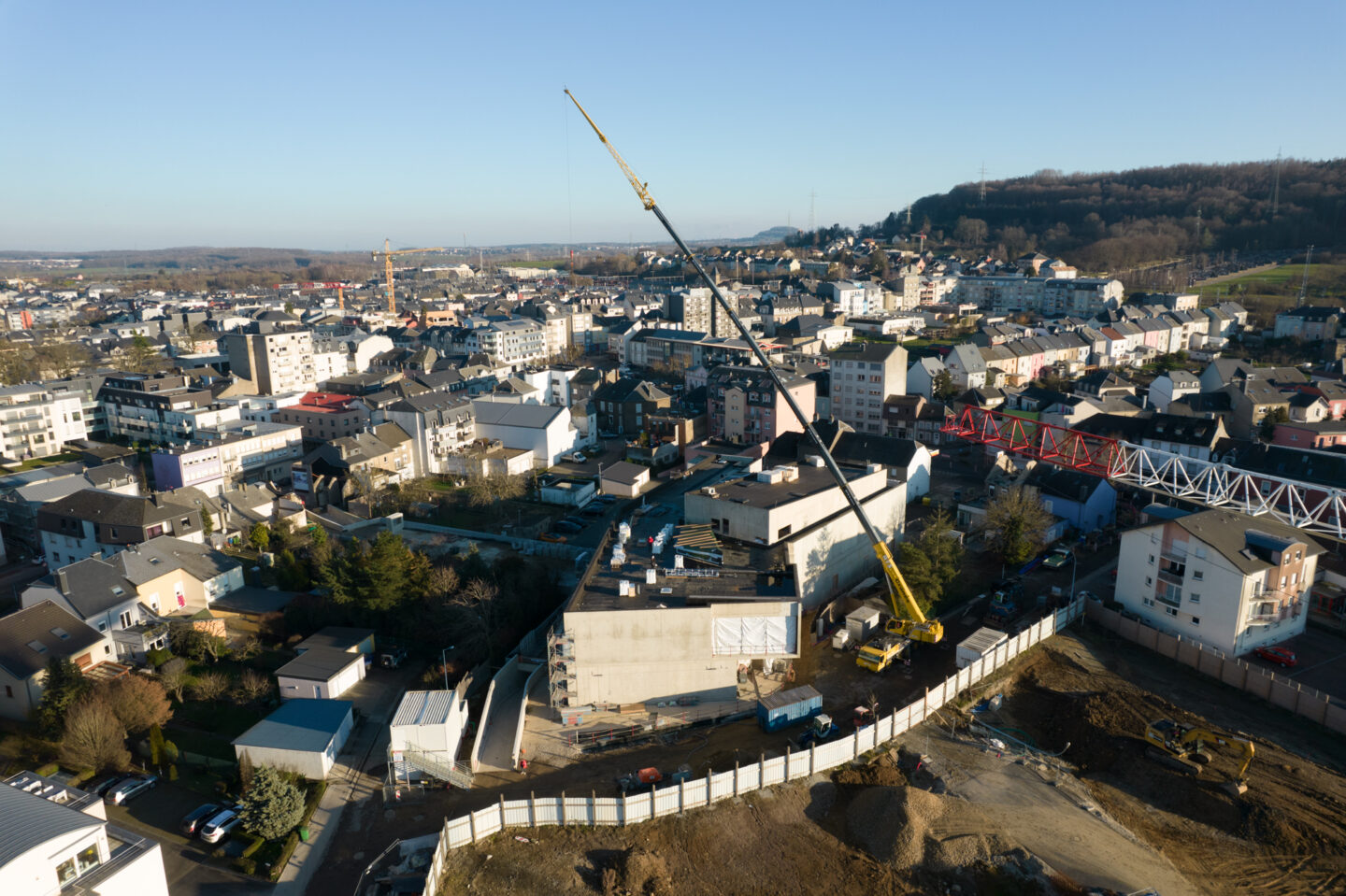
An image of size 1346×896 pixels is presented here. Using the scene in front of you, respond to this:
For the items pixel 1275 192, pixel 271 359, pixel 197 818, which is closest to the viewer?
pixel 197 818

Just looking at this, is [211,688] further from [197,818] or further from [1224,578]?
[1224,578]

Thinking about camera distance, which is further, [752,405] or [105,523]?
[752,405]

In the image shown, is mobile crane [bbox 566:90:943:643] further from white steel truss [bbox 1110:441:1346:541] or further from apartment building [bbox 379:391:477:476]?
apartment building [bbox 379:391:477:476]

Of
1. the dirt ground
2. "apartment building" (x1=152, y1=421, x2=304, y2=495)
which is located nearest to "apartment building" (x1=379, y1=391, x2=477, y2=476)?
"apartment building" (x1=152, y1=421, x2=304, y2=495)

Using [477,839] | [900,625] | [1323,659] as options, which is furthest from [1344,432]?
[477,839]

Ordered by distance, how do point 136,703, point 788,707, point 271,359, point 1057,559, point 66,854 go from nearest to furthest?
point 66,854
point 788,707
point 136,703
point 1057,559
point 271,359

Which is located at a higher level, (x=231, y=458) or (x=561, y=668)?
(x=231, y=458)

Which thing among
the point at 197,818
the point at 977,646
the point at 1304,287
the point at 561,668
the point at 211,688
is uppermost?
the point at 1304,287

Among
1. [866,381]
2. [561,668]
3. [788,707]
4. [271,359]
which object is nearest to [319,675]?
[561,668]
